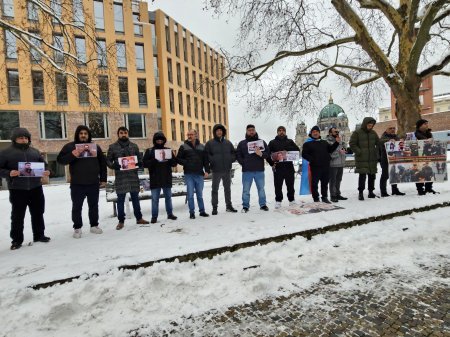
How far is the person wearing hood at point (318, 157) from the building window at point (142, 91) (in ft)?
83.7

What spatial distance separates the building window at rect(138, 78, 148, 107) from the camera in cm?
3011

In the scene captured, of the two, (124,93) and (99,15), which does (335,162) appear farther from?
(99,15)

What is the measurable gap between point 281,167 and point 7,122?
27.0 metres

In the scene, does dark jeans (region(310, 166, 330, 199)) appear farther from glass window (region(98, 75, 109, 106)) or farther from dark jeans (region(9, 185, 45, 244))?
glass window (region(98, 75, 109, 106))

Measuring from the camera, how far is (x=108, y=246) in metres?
4.63

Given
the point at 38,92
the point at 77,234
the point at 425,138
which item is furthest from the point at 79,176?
the point at 38,92

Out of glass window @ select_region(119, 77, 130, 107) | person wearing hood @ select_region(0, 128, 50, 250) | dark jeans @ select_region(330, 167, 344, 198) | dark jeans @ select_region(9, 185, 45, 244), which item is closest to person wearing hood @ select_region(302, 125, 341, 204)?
dark jeans @ select_region(330, 167, 344, 198)

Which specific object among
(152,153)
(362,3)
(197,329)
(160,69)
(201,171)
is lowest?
(197,329)

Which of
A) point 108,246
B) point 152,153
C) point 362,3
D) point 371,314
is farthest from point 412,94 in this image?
point 108,246

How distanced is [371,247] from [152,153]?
4274 mm

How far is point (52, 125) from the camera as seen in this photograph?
88.3ft

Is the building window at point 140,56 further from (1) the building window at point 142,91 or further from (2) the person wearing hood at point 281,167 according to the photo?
(2) the person wearing hood at point 281,167

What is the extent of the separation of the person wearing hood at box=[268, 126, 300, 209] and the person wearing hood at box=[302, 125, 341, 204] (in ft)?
1.56

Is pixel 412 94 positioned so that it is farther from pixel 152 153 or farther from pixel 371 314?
pixel 371 314
